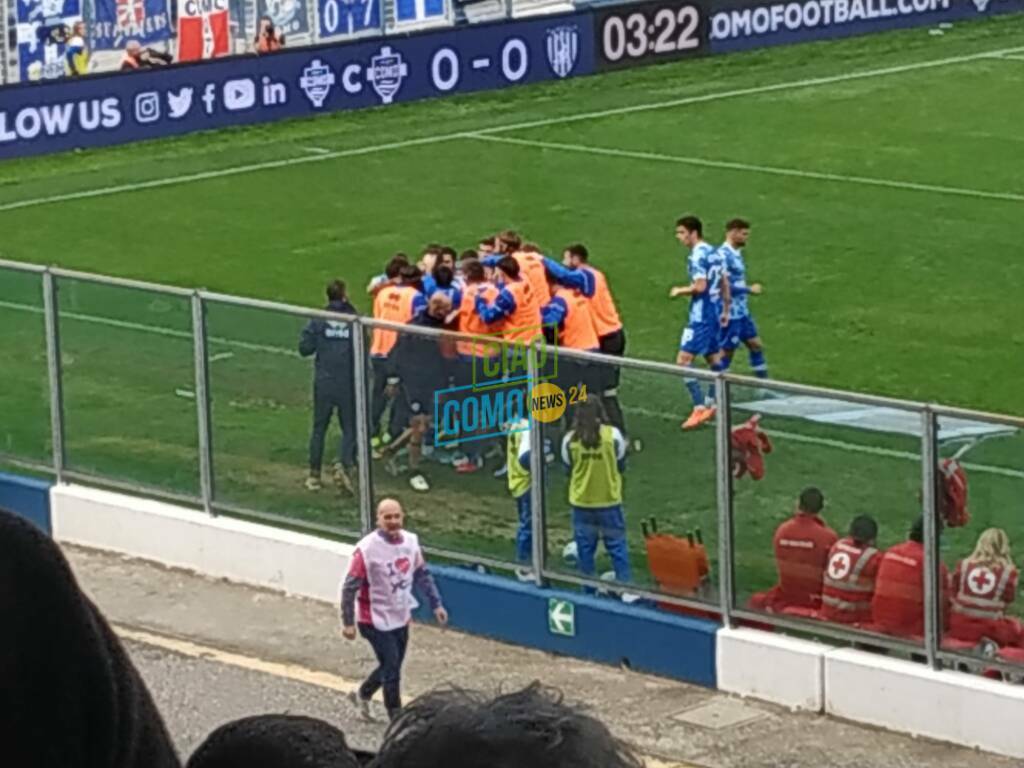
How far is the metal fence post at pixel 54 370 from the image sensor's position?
15.7m

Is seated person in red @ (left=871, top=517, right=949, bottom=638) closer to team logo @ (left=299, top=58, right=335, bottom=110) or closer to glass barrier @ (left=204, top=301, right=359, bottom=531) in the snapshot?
glass barrier @ (left=204, top=301, right=359, bottom=531)

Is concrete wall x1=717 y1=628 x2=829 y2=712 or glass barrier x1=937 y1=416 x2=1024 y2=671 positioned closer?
glass barrier x1=937 y1=416 x2=1024 y2=671

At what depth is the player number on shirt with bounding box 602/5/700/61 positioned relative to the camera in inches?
1468

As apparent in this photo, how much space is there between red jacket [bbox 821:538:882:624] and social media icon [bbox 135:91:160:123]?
2140 cm

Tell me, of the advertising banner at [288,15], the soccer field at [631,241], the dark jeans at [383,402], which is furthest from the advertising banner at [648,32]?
the dark jeans at [383,402]

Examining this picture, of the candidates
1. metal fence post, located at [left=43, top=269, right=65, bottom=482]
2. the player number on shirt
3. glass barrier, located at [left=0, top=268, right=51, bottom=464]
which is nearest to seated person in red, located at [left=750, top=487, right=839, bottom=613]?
metal fence post, located at [left=43, top=269, right=65, bottom=482]

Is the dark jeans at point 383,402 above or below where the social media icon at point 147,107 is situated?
above

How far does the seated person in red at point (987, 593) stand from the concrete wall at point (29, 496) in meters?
6.59

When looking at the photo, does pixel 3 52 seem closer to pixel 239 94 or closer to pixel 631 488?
pixel 239 94

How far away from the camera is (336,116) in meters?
34.2

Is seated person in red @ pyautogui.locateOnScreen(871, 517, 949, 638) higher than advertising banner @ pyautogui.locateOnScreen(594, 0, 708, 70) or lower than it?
higher

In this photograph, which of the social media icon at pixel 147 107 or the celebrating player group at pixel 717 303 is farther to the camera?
A: the social media icon at pixel 147 107

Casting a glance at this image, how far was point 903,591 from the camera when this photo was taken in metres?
12.3

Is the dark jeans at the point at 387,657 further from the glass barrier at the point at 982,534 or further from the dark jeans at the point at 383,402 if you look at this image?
the glass barrier at the point at 982,534
